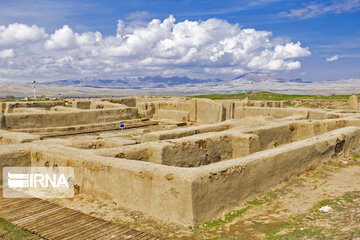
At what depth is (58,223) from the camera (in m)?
5.48

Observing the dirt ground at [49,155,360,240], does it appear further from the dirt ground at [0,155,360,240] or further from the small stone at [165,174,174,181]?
the small stone at [165,174,174,181]

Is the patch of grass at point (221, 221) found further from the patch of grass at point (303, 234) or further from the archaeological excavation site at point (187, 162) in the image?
the patch of grass at point (303, 234)

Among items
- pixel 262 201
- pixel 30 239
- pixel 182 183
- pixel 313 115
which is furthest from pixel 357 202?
pixel 313 115

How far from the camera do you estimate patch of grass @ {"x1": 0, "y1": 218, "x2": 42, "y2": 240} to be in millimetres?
5059

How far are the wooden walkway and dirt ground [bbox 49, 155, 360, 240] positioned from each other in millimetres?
353

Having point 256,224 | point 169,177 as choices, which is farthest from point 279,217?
point 169,177

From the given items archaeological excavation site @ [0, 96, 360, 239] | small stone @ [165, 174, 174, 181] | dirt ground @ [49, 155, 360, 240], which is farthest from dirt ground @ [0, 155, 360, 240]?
small stone @ [165, 174, 174, 181]

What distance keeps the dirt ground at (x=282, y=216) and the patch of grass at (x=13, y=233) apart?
1.21 m

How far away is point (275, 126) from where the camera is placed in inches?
470

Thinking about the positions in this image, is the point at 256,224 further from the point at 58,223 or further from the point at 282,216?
the point at 58,223

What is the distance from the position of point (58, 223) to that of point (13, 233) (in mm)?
645

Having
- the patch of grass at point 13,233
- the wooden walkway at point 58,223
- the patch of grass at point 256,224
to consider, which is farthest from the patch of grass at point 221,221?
the patch of grass at point 13,233

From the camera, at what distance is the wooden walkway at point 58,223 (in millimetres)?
5027

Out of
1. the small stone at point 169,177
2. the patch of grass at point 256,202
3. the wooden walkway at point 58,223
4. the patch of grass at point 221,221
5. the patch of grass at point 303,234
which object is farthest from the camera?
the patch of grass at point 256,202
